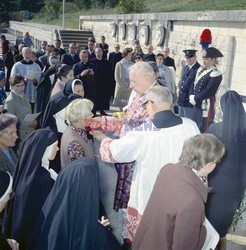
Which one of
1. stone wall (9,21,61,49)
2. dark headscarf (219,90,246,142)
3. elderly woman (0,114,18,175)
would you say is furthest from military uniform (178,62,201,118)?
stone wall (9,21,61,49)

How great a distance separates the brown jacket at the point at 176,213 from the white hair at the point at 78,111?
146 centimetres

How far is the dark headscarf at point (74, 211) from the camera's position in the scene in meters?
2.53

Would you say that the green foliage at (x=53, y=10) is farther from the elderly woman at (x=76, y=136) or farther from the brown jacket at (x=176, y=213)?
the brown jacket at (x=176, y=213)

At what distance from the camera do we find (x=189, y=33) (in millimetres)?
10875

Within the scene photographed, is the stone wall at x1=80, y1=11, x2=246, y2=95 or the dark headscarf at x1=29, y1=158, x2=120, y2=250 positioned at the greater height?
the stone wall at x1=80, y1=11, x2=246, y2=95

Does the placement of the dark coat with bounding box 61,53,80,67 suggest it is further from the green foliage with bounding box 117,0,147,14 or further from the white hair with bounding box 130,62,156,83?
the green foliage with bounding box 117,0,147,14

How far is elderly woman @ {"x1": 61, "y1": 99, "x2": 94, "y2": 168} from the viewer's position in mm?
3576

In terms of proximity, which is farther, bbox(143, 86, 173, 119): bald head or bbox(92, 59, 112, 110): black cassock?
bbox(92, 59, 112, 110): black cassock

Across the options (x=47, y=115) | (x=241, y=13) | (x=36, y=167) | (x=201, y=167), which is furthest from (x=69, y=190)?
(x=241, y=13)

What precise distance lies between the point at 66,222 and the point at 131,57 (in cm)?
765

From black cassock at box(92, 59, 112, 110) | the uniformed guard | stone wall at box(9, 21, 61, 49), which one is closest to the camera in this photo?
the uniformed guard

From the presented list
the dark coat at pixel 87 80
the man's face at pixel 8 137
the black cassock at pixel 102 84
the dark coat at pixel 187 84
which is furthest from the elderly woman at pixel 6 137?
the black cassock at pixel 102 84

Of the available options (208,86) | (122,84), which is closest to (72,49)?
(122,84)

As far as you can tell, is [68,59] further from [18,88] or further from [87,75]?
[18,88]
